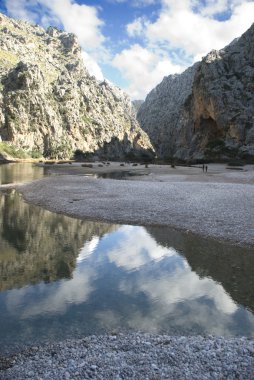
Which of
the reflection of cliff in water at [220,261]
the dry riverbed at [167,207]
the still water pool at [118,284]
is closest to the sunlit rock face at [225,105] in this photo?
the dry riverbed at [167,207]

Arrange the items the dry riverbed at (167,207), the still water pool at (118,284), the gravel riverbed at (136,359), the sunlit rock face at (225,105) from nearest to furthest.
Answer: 1. the gravel riverbed at (136,359)
2. the still water pool at (118,284)
3. the dry riverbed at (167,207)
4. the sunlit rock face at (225,105)

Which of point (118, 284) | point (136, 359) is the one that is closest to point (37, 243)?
point (118, 284)

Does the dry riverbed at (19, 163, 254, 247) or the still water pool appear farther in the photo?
the dry riverbed at (19, 163, 254, 247)

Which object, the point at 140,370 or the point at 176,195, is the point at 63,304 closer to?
the point at 140,370

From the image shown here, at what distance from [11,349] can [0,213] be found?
20155mm

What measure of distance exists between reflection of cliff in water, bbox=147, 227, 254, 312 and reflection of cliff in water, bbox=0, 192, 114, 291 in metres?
5.06

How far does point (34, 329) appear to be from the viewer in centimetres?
1022

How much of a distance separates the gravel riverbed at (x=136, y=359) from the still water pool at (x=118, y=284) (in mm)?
691

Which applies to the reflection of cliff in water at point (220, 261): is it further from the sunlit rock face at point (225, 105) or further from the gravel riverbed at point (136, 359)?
the sunlit rock face at point (225, 105)

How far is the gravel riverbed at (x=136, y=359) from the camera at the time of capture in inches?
310

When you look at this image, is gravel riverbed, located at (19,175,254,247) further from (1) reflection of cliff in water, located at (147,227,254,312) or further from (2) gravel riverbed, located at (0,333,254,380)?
(2) gravel riverbed, located at (0,333,254,380)

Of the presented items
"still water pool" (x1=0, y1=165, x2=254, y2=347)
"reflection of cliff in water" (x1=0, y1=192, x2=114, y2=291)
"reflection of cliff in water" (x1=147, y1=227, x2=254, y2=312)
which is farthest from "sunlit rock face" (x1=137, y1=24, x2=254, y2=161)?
"still water pool" (x1=0, y1=165, x2=254, y2=347)

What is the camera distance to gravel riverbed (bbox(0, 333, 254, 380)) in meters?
7.88

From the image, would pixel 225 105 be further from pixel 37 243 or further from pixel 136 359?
pixel 136 359
